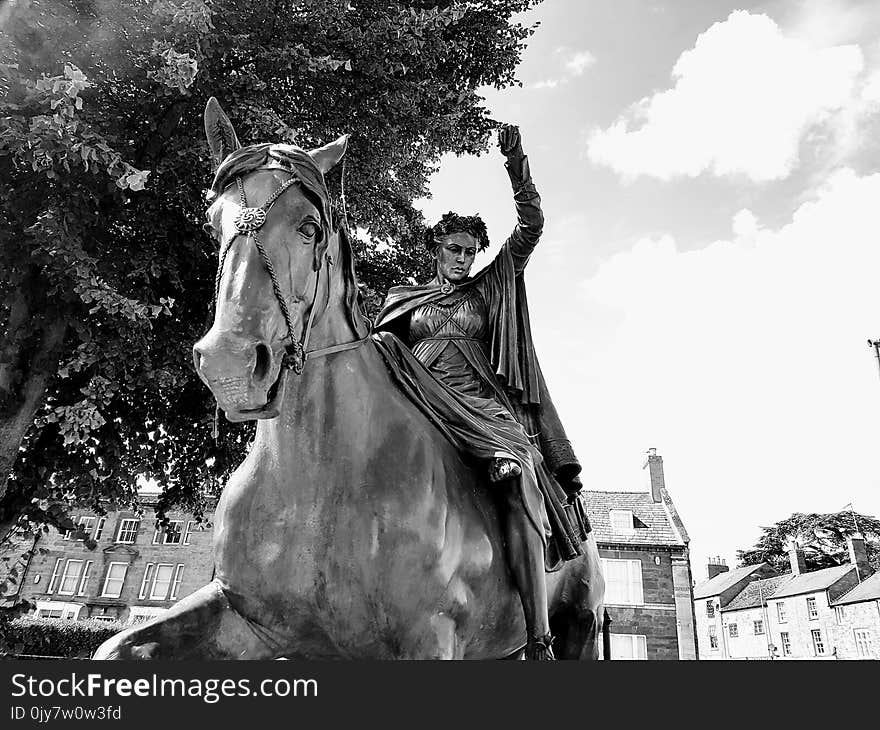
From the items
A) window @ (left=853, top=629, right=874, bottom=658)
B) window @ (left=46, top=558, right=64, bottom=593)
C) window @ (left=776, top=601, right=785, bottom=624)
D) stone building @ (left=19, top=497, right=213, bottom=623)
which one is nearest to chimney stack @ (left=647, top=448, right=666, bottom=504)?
window @ (left=853, top=629, right=874, bottom=658)

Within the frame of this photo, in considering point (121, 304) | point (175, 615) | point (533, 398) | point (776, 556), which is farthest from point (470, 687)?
point (776, 556)

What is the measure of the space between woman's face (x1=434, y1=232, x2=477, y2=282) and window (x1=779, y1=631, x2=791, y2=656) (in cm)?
6365

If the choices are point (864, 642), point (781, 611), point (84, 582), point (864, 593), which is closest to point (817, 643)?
point (781, 611)

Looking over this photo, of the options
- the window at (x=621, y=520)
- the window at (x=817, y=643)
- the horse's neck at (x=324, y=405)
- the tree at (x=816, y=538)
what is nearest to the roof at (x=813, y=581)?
the window at (x=817, y=643)

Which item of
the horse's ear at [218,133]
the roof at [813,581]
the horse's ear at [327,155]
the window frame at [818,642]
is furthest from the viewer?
the roof at [813,581]

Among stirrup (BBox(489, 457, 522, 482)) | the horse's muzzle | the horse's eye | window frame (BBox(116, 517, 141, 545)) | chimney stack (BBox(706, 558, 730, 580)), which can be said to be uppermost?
chimney stack (BBox(706, 558, 730, 580))

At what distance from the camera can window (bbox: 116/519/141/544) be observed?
52.3 m

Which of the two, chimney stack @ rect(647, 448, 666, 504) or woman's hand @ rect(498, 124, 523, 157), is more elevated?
chimney stack @ rect(647, 448, 666, 504)

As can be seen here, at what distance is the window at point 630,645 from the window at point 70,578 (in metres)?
38.6

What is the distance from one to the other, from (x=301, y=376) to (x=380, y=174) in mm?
9535

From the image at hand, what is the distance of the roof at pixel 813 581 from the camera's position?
175 feet

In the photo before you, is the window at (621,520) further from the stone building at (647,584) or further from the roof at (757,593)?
the roof at (757,593)

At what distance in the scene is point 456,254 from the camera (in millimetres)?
4883

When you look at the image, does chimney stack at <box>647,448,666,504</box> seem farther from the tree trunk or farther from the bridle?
the bridle
